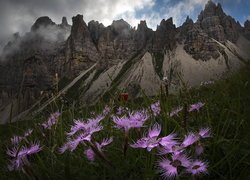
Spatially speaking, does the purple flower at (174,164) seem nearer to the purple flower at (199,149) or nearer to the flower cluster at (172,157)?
the flower cluster at (172,157)

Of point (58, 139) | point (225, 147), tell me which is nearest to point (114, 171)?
point (225, 147)

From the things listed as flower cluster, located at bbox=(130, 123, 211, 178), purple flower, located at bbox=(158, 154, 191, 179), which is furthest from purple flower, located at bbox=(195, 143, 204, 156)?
purple flower, located at bbox=(158, 154, 191, 179)

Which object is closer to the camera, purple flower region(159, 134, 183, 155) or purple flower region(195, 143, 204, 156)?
purple flower region(159, 134, 183, 155)

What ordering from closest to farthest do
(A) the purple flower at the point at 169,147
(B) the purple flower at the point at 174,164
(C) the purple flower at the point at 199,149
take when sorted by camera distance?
(B) the purple flower at the point at 174,164 → (A) the purple flower at the point at 169,147 → (C) the purple flower at the point at 199,149

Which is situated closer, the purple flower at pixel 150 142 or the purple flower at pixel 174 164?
the purple flower at pixel 174 164

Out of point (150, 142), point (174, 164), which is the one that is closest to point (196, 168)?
point (174, 164)

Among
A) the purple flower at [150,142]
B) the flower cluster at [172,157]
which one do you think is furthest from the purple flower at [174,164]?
the purple flower at [150,142]

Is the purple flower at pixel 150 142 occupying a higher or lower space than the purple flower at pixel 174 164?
higher

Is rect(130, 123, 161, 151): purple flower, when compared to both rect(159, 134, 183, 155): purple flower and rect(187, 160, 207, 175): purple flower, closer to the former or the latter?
rect(159, 134, 183, 155): purple flower

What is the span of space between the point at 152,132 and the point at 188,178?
0.29m

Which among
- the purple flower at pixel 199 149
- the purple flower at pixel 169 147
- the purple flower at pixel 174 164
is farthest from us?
the purple flower at pixel 199 149

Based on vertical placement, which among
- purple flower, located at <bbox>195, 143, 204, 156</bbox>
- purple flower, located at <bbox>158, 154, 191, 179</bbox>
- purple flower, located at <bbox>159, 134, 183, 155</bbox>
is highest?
purple flower, located at <bbox>159, 134, 183, 155</bbox>

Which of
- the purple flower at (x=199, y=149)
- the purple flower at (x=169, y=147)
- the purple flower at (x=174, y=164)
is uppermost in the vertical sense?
the purple flower at (x=169, y=147)

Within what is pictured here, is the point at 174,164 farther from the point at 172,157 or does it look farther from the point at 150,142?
the point at 150,142
